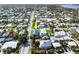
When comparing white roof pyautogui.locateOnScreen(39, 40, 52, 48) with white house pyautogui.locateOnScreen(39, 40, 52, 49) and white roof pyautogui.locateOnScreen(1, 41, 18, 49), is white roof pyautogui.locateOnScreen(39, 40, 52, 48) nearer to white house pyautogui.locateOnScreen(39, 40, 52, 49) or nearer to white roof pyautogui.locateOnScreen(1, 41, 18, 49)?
white house pyautogui.locateOnScreen(39, 40, 52, 49)

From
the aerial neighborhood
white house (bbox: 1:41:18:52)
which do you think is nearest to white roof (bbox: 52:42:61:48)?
the aerial neighborhood

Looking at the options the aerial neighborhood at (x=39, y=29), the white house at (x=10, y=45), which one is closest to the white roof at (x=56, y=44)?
the aerial neighborhood at (x=39, y=29)

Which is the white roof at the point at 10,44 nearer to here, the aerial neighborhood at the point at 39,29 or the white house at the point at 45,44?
the aerial neighborhood at the point at 39,29

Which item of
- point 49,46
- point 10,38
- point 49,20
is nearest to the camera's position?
point 49,46

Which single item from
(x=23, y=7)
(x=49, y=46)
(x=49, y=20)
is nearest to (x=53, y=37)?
(x=49, y=46)

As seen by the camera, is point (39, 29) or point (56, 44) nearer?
point (56, 44)

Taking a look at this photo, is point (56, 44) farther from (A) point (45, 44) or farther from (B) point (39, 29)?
(B) point (39, 29)

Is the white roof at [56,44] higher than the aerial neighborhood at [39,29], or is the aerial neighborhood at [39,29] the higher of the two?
the aerial neighborhood at [39,29]

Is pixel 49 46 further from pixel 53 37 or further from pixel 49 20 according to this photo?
pixel 49 20

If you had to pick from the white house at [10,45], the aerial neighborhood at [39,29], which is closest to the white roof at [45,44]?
the aerial neighborhood at [39,29]

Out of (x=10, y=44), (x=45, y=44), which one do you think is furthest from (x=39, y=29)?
(x=10, y=44)

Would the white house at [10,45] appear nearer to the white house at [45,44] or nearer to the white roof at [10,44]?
the white roof at [10,44]
